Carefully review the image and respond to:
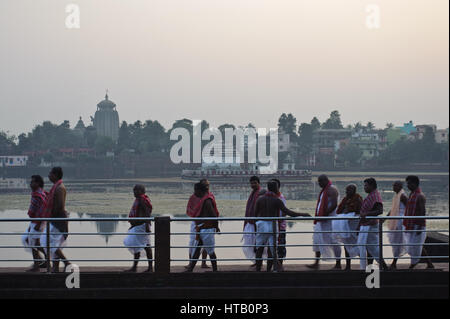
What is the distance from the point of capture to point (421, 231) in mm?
6484

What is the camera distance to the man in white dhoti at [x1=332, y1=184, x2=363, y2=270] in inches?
273

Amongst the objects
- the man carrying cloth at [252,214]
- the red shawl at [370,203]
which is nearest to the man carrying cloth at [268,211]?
the man carrying cloth at [252,214]

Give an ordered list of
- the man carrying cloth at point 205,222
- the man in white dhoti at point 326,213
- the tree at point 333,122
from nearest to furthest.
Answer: the man carrying cloth at point 205,222
the man in white dhoti at point 326,213
the tree at point 333,122

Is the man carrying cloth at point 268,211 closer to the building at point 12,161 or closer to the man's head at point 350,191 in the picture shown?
the man's head at point 350,191

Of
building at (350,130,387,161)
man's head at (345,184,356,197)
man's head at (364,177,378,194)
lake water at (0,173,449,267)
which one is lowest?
lake water at (0,173,449,267)

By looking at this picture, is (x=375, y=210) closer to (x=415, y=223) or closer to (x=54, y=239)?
(x=415, y=223)

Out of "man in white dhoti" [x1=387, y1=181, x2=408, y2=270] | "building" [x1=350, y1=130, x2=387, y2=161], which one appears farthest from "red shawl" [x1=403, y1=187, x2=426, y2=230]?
"building" [x1=350, y1=130, x2=387, y2=161]

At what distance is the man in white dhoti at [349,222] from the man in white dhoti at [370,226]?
0.41 ft

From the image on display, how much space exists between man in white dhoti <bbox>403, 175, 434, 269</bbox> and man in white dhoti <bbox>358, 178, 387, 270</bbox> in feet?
1.22

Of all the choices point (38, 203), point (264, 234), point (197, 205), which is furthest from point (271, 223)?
point (38, 203)

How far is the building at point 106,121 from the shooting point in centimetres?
12419

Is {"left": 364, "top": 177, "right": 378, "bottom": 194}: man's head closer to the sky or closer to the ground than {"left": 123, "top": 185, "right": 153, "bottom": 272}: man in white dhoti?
closer to the sky

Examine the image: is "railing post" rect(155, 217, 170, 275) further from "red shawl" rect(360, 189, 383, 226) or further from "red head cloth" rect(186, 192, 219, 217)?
"red shawl" rect(360, 189, 383, 226)
